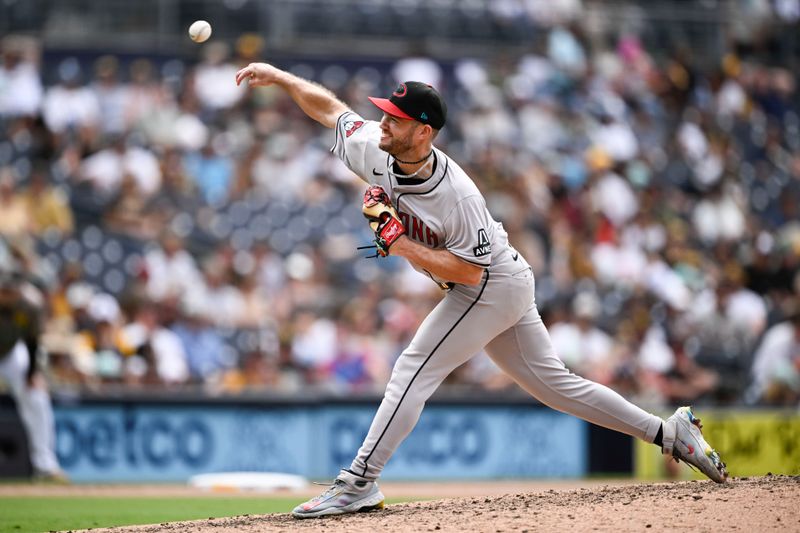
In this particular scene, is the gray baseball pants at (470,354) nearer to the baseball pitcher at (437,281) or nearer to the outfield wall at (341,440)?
the baseball pitcher at (437,281)

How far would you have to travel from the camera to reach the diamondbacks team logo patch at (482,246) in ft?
18.6

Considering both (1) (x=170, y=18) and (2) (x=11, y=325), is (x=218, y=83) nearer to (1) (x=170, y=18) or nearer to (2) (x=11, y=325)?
(1) (x=170, y=18)

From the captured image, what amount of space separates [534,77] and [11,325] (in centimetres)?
923

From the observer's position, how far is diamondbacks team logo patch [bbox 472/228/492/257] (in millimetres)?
5680

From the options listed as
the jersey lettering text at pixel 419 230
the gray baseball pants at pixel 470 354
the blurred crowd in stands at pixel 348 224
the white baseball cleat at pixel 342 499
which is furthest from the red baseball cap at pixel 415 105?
the blurred crowd in stands at pixel 348 224

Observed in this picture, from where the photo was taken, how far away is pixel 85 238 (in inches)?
531

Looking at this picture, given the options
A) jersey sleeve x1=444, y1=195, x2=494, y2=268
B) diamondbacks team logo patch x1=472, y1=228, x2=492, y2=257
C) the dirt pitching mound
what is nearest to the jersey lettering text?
jersey sleeve x1=444, y1=195, x2=494, y2=268

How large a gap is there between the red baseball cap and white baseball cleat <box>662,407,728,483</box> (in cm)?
202

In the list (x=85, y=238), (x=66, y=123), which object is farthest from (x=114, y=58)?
(x=85, y=238)

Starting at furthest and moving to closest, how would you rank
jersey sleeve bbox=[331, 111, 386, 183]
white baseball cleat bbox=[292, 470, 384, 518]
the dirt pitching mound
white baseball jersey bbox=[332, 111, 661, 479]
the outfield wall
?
1. the outfield wall
2. jersey sleeve bbox=[331, 111, 386, 183]
3. white baseball cleat bbox=[292, 470, 384, 518]
4. white baseball jersey bbox=[332, 111, 661, 479]
5. the dirt pitching mound

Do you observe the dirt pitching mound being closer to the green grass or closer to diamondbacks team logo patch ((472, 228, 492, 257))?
the green grass

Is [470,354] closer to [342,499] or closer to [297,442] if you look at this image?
[342,499]

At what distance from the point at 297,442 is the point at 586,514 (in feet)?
20.8

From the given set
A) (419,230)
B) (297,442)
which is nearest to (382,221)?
(419,230)
